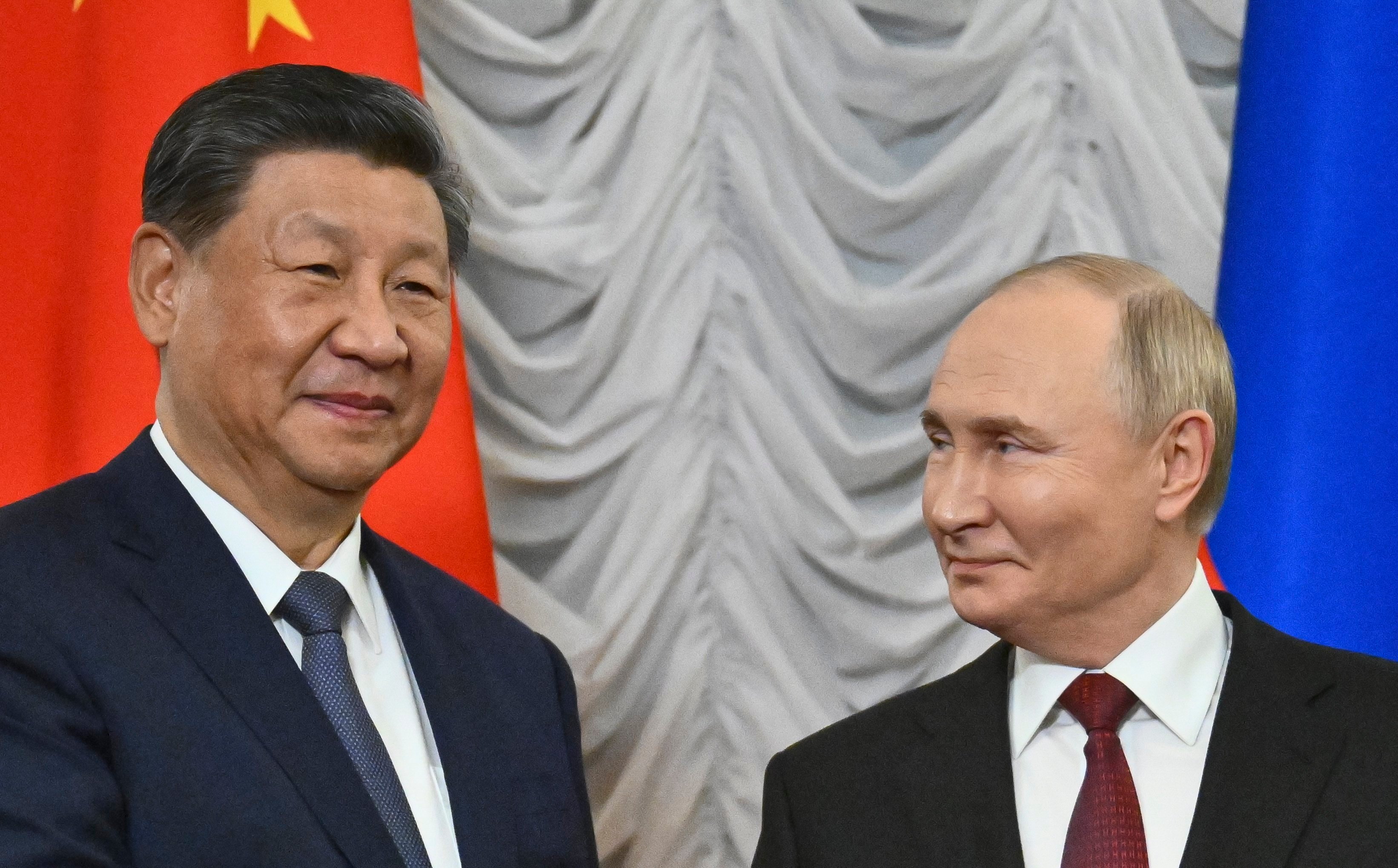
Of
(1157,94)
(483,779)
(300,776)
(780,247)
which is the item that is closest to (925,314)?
(780,247)

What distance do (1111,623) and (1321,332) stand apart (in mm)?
1316

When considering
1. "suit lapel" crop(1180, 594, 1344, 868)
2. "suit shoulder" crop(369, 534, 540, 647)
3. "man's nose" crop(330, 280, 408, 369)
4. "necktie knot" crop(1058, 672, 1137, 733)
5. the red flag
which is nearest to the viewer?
"suit lapel" crop(1180, 594, 1344, 868)

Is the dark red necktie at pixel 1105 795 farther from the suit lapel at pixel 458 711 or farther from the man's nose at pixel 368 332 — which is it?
the man's nose at pixel 368 332

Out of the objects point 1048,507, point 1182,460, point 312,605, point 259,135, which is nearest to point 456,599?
point 312,605

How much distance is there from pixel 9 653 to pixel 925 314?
1.95m

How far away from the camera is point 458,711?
2.14 m

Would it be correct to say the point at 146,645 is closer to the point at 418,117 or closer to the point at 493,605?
the point at 493,605

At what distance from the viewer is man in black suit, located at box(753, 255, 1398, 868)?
177 centimetres

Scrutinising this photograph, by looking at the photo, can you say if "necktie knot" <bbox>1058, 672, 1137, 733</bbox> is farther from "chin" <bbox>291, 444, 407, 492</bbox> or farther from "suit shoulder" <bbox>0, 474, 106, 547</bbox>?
"suit shoulder" <bbox>0, 474, 106, 547</bbox>

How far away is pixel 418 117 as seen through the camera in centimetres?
217

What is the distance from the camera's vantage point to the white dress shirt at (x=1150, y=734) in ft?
5.91

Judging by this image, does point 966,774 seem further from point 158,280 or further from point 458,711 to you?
point 158,280

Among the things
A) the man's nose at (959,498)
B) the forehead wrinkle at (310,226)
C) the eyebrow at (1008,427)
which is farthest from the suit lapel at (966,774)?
the forehead wrinkle at (310,226)

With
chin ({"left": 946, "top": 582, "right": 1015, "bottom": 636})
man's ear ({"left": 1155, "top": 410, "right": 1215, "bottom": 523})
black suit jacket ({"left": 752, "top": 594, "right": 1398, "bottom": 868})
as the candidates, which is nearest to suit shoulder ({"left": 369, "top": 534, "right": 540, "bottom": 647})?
black suit jacket ({"left": 752, "top": 594, "right": 1398, "bottom": 868})
